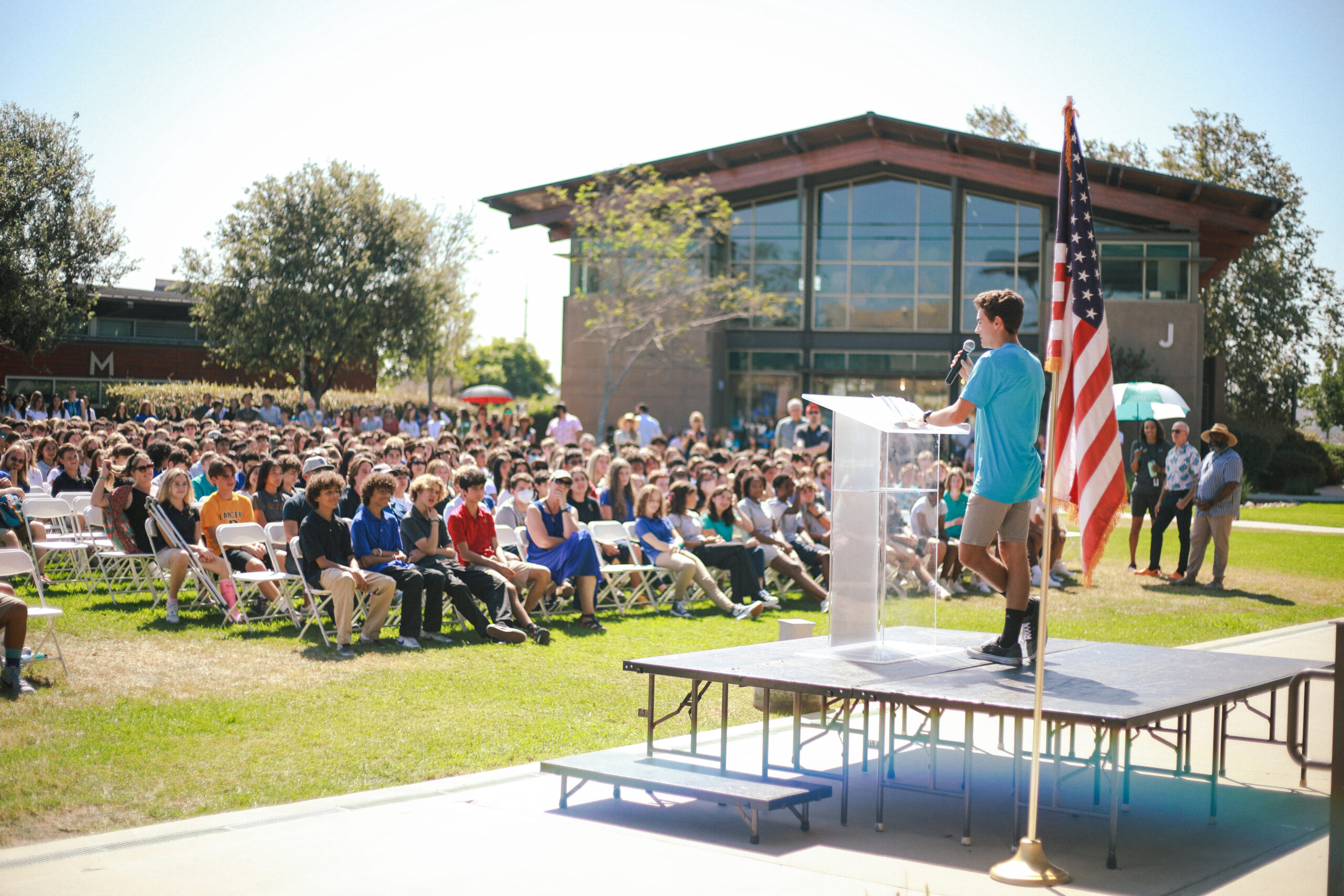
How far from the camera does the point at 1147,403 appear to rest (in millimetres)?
17797

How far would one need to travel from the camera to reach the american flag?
5242 millimetres

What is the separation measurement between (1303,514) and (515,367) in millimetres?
85848

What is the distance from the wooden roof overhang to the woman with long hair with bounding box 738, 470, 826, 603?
19388 millimetres

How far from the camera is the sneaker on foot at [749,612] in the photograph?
12.0m

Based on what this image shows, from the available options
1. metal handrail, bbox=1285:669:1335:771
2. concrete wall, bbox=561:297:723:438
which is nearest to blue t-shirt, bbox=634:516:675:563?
metal handrail, bbox=1285:669:1335:771

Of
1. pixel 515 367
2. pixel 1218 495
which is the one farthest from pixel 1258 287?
pixel 515 367

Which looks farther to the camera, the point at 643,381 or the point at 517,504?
the point at 643,381

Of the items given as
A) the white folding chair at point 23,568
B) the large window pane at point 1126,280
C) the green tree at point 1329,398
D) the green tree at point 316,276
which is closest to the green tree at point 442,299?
the green tree at point 316,276

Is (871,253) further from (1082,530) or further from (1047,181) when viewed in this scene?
(1082,530)

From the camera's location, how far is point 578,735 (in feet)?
22.4

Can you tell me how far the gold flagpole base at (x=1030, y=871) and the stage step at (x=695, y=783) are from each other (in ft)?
2.77

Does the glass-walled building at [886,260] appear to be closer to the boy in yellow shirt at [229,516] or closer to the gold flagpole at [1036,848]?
Answer: the boy in yellow shirt at [229,516]

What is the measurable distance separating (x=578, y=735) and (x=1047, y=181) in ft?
93.5

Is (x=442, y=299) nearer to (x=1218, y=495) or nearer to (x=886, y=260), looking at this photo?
(x=886, y=260)
